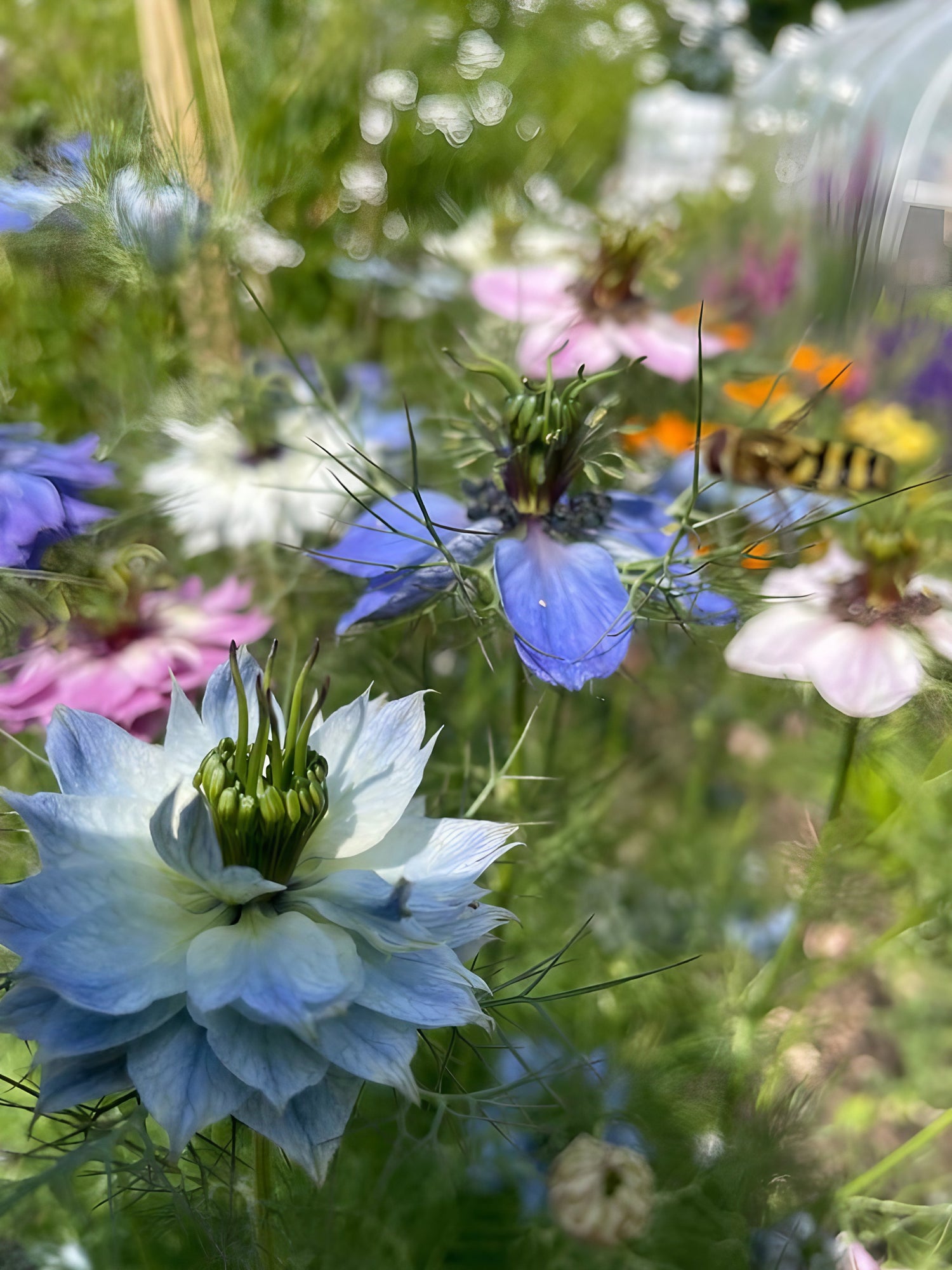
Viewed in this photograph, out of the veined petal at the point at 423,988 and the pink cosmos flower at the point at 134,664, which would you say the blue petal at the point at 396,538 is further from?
the veined petal at the point at 423,988

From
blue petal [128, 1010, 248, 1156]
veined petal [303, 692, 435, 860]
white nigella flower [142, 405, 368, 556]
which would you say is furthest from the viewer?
white nigella flower [142, 405, 368, 556]

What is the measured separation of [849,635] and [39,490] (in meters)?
0.61

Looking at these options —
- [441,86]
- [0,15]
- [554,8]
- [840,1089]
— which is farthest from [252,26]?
[840,1089]

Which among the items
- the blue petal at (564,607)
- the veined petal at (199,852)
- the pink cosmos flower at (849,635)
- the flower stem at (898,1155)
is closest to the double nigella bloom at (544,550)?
the blue petal at (564,607)

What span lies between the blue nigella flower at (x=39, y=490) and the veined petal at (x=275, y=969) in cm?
30

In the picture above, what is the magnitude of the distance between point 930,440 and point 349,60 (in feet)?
3.24

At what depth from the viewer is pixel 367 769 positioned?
1.68 feet

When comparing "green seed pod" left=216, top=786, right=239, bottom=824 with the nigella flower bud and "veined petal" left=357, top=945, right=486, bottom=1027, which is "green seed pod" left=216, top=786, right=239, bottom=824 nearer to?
"veined petal" left=357, top=945, right=486, bottom=1027

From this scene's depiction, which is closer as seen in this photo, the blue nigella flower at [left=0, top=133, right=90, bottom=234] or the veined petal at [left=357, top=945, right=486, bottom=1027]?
the veined petal at [left=357, top=945, right=486, bottom=1027]

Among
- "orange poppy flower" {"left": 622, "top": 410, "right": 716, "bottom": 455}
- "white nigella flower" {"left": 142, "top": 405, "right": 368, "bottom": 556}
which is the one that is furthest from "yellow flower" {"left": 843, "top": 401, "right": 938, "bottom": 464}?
"white nigella flower" {"left": 142, "top": 405, "right": 368, "bottom": 556}

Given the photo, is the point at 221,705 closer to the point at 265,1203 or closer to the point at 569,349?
the point at 265,1203

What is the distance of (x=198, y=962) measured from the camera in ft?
1.38

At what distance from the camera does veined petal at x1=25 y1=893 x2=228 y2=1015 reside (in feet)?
1.30

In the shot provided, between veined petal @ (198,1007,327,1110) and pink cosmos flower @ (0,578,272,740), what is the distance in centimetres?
29
